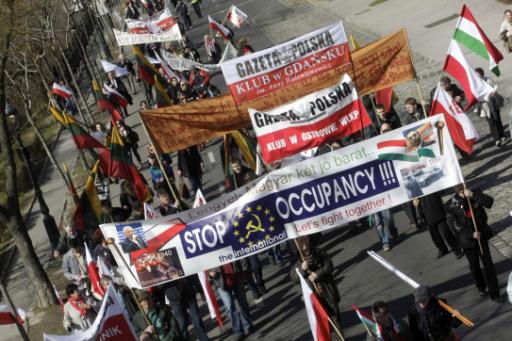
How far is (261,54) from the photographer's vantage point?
15.7 meters

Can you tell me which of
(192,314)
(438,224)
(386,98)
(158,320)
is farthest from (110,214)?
(438,224)

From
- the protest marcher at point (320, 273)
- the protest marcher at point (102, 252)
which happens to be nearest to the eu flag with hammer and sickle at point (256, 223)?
the protest marcher at point (320, 273)

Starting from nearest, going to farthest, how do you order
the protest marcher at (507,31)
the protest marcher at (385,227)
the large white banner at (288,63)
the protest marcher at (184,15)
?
the protest marcher at (385,227), the large white banner at (288,63), the protest marcher at (507,31), the protest marcher at (184,15)

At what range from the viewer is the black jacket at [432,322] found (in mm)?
9961

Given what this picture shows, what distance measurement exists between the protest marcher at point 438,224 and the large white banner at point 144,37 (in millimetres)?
17470

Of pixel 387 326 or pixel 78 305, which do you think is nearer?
pixel 387 326

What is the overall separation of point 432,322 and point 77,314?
17.9ft

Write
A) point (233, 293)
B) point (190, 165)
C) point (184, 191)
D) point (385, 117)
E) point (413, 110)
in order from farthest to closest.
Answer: point (190, 165), point (184, 191), point (385, 117), point (413, 110), point (233, 293)

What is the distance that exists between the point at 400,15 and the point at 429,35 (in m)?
5.64

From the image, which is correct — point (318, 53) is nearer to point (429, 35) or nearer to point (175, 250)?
point (175, 250)

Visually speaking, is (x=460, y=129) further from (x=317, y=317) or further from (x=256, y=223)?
(x=317, y=317)

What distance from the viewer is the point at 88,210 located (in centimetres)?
1530

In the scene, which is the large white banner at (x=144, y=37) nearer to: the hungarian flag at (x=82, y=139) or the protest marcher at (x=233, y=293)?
Result: the hungarian flag at (x=82, y=139)

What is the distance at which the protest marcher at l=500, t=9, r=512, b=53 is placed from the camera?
2272 cm
